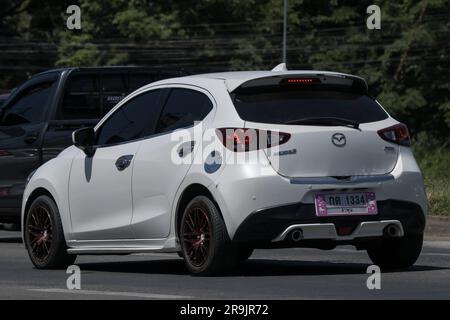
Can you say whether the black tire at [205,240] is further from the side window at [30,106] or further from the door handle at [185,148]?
the side window at [30,106]

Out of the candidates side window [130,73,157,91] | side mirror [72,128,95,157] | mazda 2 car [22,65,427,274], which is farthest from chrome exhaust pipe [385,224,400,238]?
side window [130,73,157,91]

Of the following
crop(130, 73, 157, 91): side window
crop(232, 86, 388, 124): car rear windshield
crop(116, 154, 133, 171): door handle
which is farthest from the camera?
crop(130, 73, 157, 91): side window

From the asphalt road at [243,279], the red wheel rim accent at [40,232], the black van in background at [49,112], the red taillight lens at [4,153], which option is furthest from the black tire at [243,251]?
the red taillight lens at [4,153]

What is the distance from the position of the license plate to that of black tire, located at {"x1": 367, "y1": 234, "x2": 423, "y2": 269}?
776 millimetres

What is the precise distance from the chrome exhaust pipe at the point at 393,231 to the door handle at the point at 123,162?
2.26 metres

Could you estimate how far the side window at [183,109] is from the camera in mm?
11695

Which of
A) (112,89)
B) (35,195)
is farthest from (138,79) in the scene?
(35,195)

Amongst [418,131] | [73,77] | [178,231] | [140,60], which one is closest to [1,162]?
[73,77]

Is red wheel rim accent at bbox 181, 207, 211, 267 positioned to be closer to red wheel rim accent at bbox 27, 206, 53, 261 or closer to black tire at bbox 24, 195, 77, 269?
black tire at bbox 24, 195, 77, 269

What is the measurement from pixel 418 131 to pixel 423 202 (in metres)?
47.2

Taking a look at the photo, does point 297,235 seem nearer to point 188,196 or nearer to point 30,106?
point 188,196

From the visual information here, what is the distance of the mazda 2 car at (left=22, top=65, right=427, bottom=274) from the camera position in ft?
36.5

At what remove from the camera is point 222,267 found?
1133 cm

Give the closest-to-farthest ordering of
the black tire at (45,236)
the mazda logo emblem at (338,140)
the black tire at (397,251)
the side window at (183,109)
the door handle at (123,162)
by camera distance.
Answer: the mazda logo emblem at (338,140), the side window at (183,109), the black tire at (397,251), the door handle at (123,162), the black tire at (45,236)
